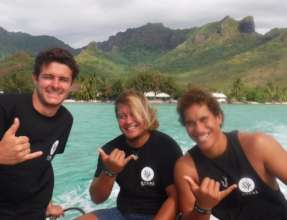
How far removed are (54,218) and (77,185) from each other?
272 inches

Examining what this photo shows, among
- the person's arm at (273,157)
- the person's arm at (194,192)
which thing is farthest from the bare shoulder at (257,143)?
the person's arm at (194,192)

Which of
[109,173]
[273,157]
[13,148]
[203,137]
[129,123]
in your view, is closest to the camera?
[13,148]

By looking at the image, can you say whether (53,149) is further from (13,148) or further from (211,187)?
(211,187)

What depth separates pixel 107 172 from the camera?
3.44 meters

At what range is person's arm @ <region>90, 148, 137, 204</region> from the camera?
129 inches

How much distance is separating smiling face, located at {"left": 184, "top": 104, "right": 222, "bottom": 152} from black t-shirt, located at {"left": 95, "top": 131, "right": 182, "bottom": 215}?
532 millimetres

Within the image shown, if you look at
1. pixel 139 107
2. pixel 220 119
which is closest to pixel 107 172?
pixel 139 107

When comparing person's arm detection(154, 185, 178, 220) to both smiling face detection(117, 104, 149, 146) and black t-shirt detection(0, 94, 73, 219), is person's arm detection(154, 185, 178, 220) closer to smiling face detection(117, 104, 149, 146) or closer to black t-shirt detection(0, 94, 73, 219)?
smiling face detection(117, 104, 149, 146)

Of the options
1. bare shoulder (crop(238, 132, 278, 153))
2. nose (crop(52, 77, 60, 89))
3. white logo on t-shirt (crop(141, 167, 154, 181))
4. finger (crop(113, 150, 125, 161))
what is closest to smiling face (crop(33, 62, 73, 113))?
nose (crop(52, 77, 60, 89))

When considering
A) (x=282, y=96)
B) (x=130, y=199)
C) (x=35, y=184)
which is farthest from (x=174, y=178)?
(x=282, y=96)

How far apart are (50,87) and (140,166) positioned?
1.02m

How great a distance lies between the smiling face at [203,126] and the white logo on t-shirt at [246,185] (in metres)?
0.33

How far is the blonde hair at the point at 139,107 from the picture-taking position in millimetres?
3533

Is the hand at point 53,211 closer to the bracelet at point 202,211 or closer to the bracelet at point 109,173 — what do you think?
the bracelet at point 109,173
